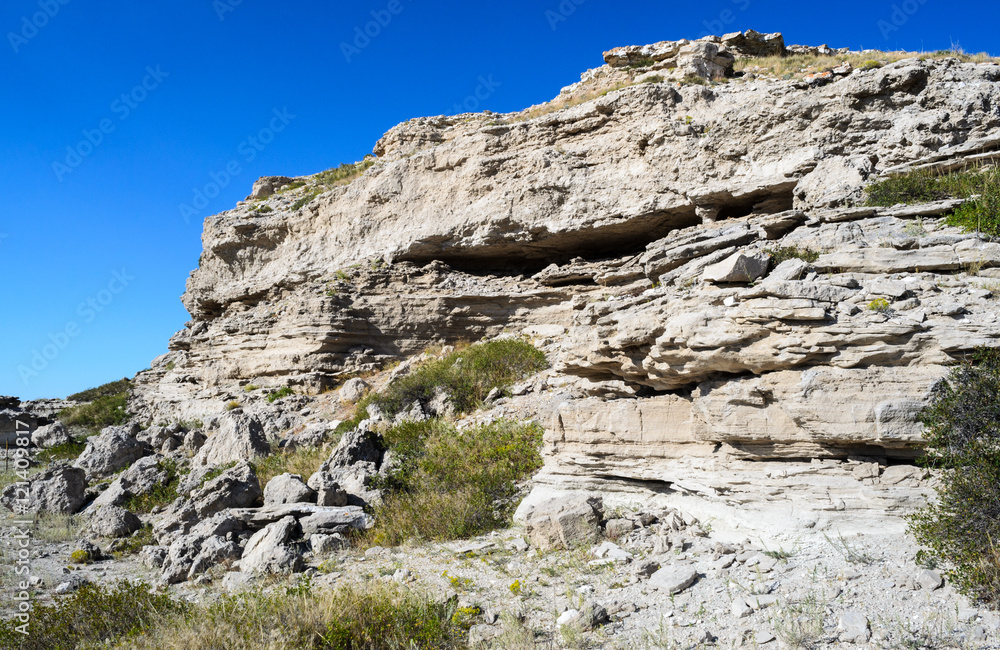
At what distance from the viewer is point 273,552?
7.37m

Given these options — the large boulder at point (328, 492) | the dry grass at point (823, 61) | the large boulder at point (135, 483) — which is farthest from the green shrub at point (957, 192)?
the large boulder at point (135, 483)

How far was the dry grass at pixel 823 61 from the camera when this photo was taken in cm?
1504

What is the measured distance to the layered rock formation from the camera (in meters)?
5.53

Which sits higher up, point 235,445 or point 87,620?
point 235,445

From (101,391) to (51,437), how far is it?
7.54 meters

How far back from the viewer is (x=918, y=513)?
4.97 m

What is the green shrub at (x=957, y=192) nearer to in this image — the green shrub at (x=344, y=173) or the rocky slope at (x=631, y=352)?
the rocky slope at (x=631, y=352)

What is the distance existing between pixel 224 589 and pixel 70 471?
7.68 metres

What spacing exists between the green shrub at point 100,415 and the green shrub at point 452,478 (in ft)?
45.9

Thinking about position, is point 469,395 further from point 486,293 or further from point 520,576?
point 520,576

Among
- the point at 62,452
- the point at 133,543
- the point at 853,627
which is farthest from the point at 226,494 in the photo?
the point at 62,452

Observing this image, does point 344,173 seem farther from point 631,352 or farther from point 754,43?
point 631,352

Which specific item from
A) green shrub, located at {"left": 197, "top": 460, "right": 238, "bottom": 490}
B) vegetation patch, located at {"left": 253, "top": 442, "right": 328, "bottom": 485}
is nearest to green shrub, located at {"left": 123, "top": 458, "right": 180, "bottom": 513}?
green shrub, located at {"left": 197, "top": 460, "right": 238, "bottom": 490}

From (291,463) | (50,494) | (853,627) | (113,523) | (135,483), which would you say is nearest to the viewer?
(853,627)
